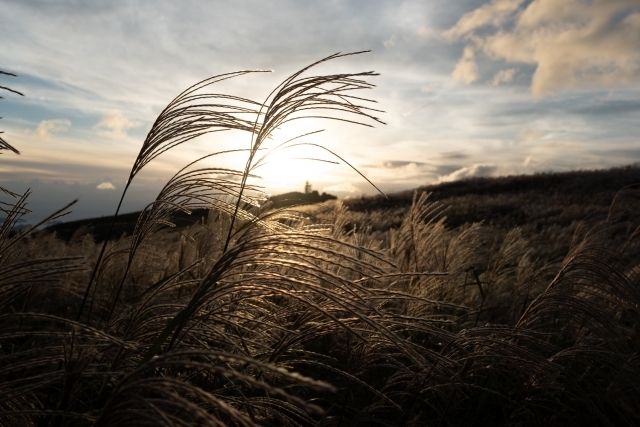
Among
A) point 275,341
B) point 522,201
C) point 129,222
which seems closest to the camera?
point 275,341

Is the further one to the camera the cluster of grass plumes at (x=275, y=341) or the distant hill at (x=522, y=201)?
the distant hill at (x=522, y=201)

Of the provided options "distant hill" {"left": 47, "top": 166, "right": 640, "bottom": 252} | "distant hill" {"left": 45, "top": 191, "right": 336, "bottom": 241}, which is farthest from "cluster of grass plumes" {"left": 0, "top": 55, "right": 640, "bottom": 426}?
"distant hill" {"left": 47, "top": 166, "right": 640, "bottom": 252}

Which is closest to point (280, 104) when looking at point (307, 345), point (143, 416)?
point (143, 416)

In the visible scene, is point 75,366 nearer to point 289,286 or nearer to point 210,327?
point 210,327

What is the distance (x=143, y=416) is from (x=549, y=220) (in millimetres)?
22086

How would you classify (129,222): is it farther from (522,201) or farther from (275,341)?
(522,201)

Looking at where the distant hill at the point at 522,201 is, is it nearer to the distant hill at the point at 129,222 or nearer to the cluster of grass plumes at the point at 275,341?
the distant hill at the point at 129,222

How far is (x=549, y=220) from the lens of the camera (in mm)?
20516

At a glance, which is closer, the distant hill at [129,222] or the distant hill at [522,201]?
the distant hill at [129,222]

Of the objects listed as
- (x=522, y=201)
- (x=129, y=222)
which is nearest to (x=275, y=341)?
(x=129, y=222)

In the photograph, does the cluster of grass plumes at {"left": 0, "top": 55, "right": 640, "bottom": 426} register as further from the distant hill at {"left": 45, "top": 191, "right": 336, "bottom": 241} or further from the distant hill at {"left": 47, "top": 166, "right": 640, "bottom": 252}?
the distant hill at {"left": 47, "top": 166, "right": 640, "bottom": 252}

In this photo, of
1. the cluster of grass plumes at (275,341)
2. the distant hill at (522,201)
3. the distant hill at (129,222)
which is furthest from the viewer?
the distant hill at (522,201)

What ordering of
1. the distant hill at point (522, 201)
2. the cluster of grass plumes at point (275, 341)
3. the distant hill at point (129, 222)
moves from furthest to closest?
the distant hill at point (522, 201) < the distant hill at point (129, 222) < the cluster of grass plumes at point (275, 341)

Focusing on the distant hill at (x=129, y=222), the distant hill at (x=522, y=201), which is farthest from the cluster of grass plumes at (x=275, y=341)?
the distant hill at (x=522, y=201)
